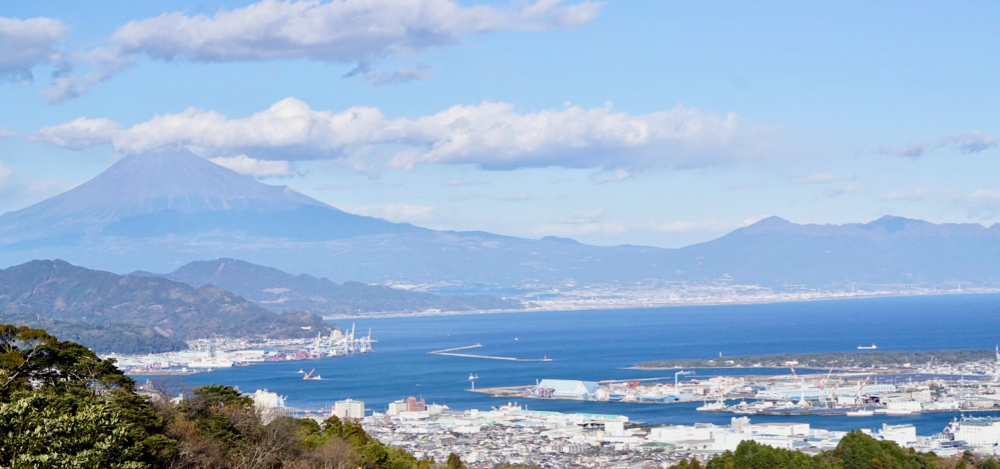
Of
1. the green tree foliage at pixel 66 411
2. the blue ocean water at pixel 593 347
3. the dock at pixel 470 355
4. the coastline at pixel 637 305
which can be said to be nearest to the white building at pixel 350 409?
the blue ocean water at pixel 593 347

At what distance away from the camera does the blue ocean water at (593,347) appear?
4338 centimetres

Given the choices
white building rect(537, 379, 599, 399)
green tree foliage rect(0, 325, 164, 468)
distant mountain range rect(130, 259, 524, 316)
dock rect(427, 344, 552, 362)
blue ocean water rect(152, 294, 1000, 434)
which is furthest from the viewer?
distant mountain range rect(130, 259, 524, 316)

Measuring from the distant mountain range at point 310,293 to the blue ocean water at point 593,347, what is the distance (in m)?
15.0

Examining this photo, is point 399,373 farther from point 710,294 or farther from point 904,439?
point 710,294

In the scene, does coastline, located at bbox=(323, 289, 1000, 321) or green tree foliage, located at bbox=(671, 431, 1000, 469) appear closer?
green tree foliage, located at bbox=(671, 431, 1000, 469)

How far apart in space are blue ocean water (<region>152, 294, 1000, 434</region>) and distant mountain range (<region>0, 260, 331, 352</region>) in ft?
34.5

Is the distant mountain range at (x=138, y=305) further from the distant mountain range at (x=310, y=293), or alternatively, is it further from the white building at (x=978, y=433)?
the white building at (x=978, y=433)

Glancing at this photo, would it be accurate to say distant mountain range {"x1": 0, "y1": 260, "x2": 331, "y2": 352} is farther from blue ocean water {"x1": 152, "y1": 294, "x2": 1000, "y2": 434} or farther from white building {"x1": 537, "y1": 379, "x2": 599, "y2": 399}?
white building {"x1": 537, "y1": 379, "x2": 599, "y2": 399}

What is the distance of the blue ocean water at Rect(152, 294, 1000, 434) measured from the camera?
4338 cm

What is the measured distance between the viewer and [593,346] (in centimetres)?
7588

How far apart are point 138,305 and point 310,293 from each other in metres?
48.6

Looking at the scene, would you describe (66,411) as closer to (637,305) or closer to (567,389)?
(567,389)

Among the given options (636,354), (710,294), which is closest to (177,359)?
(636,354)

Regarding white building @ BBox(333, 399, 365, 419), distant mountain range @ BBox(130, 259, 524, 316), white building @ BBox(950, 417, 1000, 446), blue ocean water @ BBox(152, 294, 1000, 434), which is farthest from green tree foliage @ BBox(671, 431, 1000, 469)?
distant mountain range @ BBox(130, 259, 524, 316)
